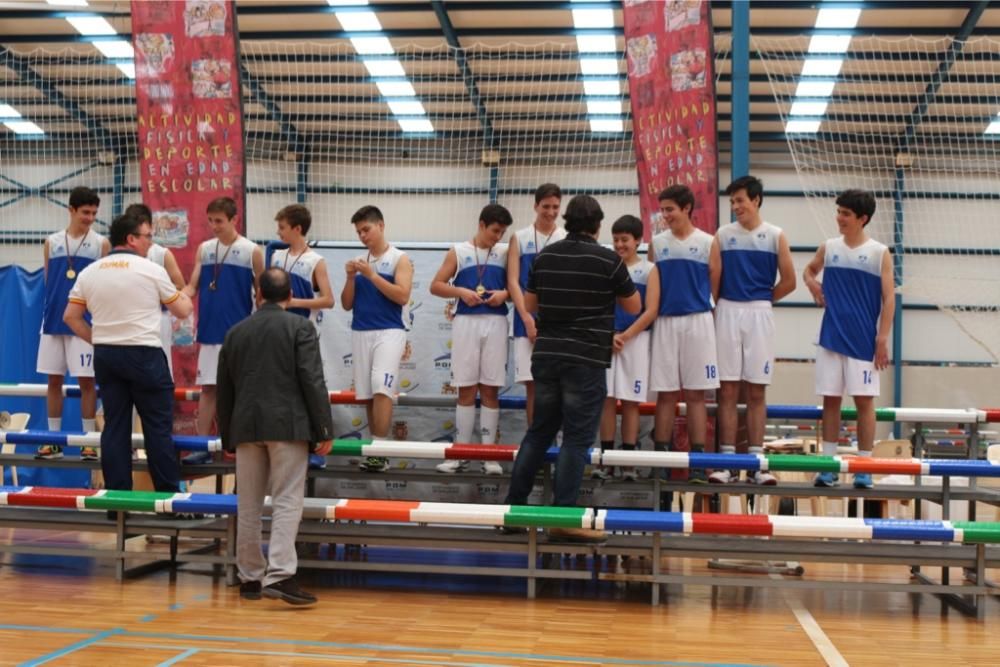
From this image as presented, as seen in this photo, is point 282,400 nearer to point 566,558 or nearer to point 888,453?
point 566,558

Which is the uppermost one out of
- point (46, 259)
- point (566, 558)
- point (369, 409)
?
point (46, 259)

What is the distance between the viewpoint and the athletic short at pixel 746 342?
6.59 m

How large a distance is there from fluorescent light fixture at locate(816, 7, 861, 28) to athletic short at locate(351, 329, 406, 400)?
11.8 m

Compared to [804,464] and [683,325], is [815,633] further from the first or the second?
[683,325]

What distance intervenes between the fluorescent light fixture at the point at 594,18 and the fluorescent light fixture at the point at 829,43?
328 cm

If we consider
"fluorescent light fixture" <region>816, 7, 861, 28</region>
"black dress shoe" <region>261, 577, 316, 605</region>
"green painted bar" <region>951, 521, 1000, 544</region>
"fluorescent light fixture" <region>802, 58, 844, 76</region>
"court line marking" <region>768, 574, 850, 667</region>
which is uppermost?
"fluorescent light fixture" <region>816, 7, 861, 28</region>

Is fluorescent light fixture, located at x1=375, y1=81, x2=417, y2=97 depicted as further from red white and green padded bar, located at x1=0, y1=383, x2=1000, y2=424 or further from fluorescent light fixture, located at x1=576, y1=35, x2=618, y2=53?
red white and green padded bar, located at x1=0, y1=383, x2=1000, y2=424

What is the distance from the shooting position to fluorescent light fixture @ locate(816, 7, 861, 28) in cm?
1581

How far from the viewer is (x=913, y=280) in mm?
12461

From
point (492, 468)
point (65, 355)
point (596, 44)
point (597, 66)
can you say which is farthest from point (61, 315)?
point (596, 44)

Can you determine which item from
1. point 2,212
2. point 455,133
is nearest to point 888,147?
point 455,133

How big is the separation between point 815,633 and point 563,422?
5.64 feet

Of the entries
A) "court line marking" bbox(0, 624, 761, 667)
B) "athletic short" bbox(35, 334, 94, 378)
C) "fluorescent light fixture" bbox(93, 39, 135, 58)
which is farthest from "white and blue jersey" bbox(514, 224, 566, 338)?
"fluorescent light fixture" bbox(93, 39, 135, 58)

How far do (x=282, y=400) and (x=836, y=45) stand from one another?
1381cm
